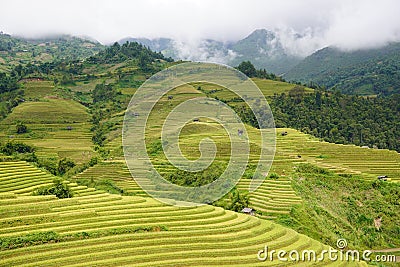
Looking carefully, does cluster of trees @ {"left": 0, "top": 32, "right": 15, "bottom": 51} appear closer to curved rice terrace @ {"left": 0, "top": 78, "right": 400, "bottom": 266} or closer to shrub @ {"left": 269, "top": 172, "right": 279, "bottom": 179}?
curved rice terrace @ {"left": 0, "top": 78, "right": 400, "bottom": 266}

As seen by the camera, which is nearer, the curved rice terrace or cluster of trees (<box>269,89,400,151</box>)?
the curved rice terrace

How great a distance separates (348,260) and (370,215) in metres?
10.4

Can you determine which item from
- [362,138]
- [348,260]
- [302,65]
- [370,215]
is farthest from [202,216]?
[302,65]

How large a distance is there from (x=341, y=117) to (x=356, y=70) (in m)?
80.7

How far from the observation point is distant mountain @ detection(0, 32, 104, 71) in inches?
4584

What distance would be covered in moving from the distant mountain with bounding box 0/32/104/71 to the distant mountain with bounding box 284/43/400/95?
267 feet

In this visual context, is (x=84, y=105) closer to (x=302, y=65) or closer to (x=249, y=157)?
(x=249, y=157)

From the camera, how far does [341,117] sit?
184ft

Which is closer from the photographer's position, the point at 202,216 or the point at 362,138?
the point at 202,216

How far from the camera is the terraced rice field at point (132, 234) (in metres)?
13.5

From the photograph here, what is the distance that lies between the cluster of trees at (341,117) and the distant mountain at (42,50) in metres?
71.6

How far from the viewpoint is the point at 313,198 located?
26.0 m

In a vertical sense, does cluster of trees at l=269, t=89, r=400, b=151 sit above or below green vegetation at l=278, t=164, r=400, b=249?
above

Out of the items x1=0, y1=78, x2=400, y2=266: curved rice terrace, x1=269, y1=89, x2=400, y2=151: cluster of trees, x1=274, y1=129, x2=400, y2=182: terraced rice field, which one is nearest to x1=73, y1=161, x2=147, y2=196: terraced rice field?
x1=0, y1=78, x2=400, y2=266: curved rice terrace
